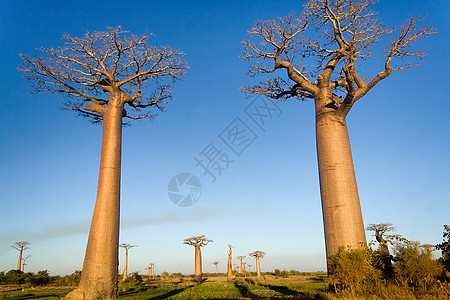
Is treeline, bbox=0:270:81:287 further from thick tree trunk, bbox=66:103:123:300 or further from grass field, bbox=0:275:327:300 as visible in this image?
thick tree trunk, bbox=66:103:123:300

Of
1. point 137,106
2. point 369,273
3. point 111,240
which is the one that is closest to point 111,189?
point 111,240

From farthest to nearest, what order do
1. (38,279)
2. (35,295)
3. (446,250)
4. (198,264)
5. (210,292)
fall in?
(198,264), (38,279), (210,292), (35,295), (446,250)

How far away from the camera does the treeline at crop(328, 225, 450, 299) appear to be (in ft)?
16.7

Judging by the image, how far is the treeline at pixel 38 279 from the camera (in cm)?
2618

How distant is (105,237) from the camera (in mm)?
8242

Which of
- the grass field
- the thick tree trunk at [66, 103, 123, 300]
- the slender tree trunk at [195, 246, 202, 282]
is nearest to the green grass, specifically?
the grass field

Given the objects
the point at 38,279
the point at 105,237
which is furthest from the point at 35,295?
the point at 38,279

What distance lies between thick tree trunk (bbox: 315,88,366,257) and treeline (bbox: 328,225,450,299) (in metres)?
0.39

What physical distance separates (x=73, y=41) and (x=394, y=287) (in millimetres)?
10866

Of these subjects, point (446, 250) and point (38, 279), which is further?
point (38, 279)

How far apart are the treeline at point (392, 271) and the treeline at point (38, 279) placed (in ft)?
82.5

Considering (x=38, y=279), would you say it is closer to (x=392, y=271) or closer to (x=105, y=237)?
(x=105, y=237)

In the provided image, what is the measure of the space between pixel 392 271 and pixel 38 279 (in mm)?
29530

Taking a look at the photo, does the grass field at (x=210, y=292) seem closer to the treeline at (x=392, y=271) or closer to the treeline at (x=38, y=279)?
the treeline at (x=392, y=271)
